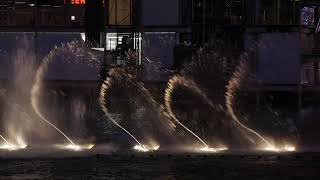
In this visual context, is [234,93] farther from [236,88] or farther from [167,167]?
[167,167]

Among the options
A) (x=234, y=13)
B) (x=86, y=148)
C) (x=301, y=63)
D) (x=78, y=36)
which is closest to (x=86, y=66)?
(x=78, y=36)

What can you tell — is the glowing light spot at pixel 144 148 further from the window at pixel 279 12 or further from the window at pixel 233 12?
the window at pixel 279 12

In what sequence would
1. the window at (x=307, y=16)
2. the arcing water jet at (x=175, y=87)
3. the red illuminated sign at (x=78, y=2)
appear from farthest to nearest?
1. the red illuminated sign at (x=78, y=2)
2. the window at (x=307, y=16)
3. the arcing water jet at (x=175, y=87)

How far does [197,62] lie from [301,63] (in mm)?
6831

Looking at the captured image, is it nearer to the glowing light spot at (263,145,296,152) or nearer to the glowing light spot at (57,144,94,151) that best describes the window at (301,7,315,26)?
the glowing light spot at (263,145,296,152)

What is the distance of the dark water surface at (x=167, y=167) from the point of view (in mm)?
12789

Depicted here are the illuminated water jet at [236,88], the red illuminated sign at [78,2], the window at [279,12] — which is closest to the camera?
the illuminated water jet at [236,88]

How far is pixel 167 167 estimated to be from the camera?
45.3ft

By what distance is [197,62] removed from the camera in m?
38.1

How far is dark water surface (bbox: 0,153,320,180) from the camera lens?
12.8 metres

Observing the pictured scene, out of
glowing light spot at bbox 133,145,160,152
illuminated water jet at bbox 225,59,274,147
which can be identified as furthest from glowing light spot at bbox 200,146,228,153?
illuminated water jet at bbox 225,59,274,147

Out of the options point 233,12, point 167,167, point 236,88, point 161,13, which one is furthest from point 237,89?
point 167,167

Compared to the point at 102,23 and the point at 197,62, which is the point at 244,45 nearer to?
the point at 197,62

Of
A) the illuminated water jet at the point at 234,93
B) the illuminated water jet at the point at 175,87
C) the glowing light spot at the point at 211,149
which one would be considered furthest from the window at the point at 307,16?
the glowing light spot at the point at 211,149
